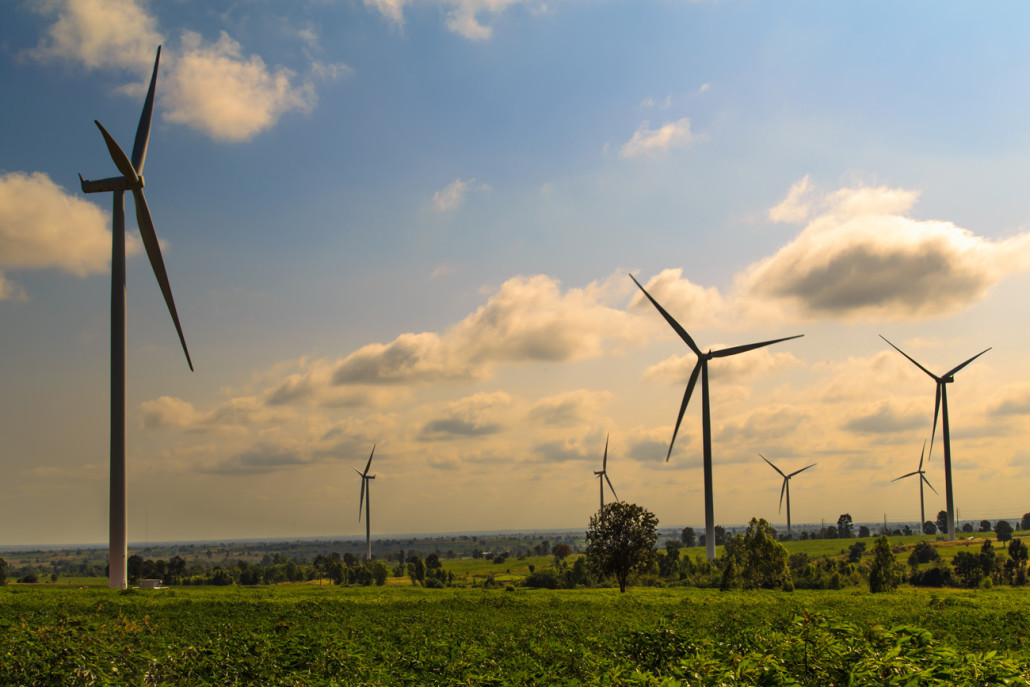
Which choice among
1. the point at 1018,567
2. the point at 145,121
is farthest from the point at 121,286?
the point at 1018,567

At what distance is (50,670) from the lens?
1346 centimetres

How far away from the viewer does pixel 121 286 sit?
207 ft

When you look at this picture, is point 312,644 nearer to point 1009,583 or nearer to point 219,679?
point 219,679

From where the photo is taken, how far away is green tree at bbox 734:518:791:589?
87.4 m

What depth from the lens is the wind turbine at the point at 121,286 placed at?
2357 inches

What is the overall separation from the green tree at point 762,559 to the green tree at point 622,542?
12321mm

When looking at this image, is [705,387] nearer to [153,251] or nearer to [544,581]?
[544,581]

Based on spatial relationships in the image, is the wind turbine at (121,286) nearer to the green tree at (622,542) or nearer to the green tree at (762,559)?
the green tree at (622,542)

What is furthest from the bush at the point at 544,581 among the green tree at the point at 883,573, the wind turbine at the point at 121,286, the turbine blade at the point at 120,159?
the turbine blade at the point at 120,159

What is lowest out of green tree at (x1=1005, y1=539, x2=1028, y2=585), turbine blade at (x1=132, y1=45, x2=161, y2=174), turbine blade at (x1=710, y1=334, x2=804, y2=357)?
green tree at (x1=1005, y1=539, x2=1028, y2=585)

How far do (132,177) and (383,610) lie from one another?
47.6m

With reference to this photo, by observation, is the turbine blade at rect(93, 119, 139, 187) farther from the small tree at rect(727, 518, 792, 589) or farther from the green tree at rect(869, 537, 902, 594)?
the green tree at rect(869, 537, 902, 594)

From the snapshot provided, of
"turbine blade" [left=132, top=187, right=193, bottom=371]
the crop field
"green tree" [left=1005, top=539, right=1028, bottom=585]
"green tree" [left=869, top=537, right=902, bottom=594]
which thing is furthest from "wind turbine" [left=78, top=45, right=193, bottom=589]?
"green tree" [left=1005, top=539, right=1028, bottom=585]

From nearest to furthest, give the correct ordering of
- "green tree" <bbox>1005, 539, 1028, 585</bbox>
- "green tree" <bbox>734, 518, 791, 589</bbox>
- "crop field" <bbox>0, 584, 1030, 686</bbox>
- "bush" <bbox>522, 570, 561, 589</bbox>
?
1. "crop field" <bbox>0, 584, 1030, 686</bbox>
2. "green tree" <bbox>734, 518, 791, 589</bbox>
3. "green tree" <bbox>1005, 539, 1028, 585</bbox>
4. "bush" <bbox>522, 570, 561, 589</bbox>
